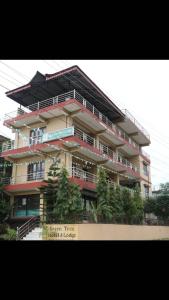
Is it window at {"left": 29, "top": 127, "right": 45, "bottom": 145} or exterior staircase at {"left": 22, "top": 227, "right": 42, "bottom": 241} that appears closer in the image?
exterior staircase at {"left": 22, "top": 227, "right": 42, "bottom": 241}

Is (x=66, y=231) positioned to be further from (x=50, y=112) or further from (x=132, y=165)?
(x=132, y=165)

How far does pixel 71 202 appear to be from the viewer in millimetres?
13969

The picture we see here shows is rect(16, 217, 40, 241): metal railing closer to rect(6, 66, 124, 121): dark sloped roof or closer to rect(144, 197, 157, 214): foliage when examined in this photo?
rect(6, 66, 124, 121): dark sloped roof

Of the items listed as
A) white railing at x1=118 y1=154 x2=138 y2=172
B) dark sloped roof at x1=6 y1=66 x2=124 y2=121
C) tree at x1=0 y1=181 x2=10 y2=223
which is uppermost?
dark sloped roof at x1=6 y1=66 x2=124 y2=121

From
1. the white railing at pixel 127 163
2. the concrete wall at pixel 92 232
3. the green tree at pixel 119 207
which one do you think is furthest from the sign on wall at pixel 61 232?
the white railing at pixel 127 163

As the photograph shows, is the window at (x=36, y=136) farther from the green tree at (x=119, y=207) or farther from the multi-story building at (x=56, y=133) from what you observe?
the green tree at (x=119, y=207)

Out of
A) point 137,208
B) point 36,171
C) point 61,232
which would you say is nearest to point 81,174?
point 36,171

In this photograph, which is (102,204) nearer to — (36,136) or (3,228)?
(3,228)

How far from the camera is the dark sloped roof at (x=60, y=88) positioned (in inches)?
714

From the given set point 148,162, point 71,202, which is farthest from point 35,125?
point 148,162

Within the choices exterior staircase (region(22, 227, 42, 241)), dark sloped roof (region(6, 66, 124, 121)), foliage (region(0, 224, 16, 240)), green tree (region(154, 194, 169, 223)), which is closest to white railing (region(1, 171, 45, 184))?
foliage (region(0, 224, 16, 240))

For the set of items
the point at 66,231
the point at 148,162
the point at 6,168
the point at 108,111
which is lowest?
the point at 66,231

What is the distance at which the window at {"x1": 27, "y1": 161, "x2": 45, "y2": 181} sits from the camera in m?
18.9

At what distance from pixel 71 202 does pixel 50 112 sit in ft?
21.3
